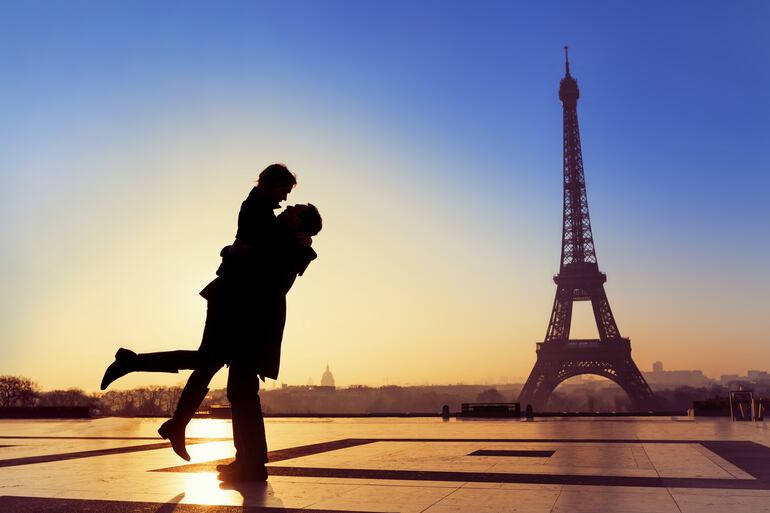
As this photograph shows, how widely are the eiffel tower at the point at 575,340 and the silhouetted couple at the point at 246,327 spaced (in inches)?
2387

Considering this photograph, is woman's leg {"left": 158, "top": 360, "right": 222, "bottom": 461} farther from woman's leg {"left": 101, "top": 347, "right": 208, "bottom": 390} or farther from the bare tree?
the bare tree

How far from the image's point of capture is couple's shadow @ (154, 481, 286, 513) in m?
4.89

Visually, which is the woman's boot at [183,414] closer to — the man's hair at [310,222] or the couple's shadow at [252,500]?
the couple's shadow at [252,500]

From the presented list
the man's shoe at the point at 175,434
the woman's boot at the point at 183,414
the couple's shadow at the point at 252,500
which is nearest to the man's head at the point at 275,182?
the woman's boot at the point at 183,414

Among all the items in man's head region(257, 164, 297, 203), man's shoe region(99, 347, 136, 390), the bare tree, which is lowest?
the bare tree

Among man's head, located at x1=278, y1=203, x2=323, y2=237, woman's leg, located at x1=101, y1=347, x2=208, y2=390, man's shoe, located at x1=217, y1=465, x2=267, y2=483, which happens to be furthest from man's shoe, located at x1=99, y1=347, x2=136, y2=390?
man's head, located at x1=278, y1=203, x2=323, y2=237

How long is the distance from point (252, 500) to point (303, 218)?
8.99ft

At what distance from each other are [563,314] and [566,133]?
73.6 ft

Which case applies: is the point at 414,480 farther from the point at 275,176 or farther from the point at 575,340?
the point at 575,340

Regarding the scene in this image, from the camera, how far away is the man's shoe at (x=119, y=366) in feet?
19.5

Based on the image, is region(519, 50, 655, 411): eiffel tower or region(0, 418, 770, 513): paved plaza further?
region(519, 50, 655, 411): eiffel tower

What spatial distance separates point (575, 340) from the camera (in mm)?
69375

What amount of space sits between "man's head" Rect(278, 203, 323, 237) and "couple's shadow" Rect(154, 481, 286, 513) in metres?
2.54

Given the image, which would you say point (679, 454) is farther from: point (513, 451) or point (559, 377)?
point (559, 377)
